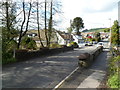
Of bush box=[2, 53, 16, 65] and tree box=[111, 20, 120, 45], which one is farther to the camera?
tree box=[111, 20, 120, 45]

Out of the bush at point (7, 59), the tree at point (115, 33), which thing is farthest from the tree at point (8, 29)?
the tree at point (115, 33)

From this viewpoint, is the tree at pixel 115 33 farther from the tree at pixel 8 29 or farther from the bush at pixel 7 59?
the bush at pixel 7 59

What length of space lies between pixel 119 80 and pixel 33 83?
12.7 ft

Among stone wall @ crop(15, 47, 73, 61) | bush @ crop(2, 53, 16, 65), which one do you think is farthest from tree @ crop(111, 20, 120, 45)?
bush @ crop(2, 53, 16, 65)

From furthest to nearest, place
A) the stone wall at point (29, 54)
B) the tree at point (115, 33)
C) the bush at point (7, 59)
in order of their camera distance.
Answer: the tree at point (115, 33) → the stone wall at point (29, 54) → the bush at point (7, 59)

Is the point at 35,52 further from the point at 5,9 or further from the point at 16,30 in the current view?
the point at 5,9

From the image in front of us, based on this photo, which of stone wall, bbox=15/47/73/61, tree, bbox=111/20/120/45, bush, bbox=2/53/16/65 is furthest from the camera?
tree, bbox=111/20/120/45

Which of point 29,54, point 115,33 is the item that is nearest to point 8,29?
point 29,54

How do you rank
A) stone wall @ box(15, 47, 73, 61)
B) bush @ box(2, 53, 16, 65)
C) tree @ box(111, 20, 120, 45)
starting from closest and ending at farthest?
bush @ box(2, 53, 16, 65), stone wall @ box(15, 47, 73, 61), tree @ box(111, 20, 120, 45)

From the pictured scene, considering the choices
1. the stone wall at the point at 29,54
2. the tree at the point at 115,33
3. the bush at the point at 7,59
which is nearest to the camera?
the bush at the point at 7,59

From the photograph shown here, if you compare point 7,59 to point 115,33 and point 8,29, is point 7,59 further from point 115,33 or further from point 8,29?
point 115,33

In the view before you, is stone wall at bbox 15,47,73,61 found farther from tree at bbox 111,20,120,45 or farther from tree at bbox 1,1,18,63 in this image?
tree at bbox 111,20,120,45

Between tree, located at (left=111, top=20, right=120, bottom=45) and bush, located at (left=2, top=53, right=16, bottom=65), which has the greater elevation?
tree, located at (left=111, top=20, right=120, bottom=45)

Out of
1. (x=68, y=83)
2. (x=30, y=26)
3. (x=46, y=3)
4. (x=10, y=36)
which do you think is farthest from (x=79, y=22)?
(x=68, y=83)
